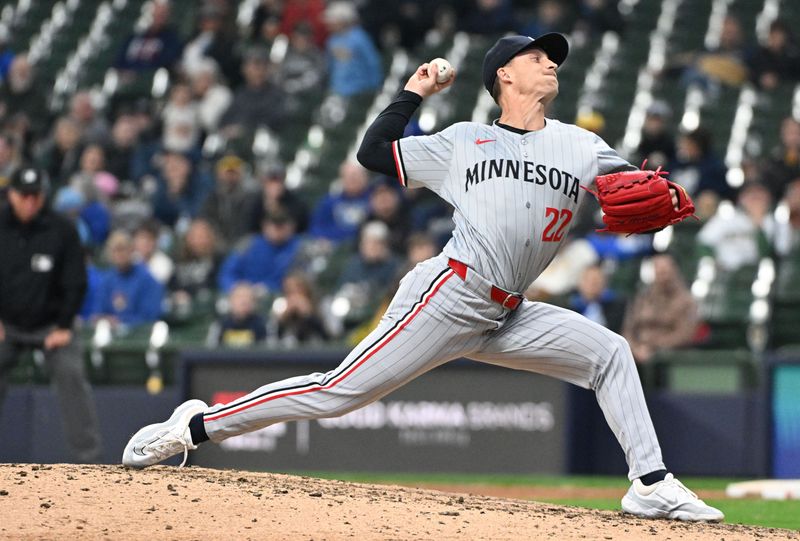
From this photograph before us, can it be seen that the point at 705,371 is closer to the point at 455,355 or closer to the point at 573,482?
the point at 573,482

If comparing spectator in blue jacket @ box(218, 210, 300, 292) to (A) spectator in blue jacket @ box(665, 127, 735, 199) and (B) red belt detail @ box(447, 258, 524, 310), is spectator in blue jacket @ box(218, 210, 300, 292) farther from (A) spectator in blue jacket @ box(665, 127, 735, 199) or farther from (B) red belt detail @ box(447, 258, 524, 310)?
(B) red belt detail @ box(447, 258, 524, 310)

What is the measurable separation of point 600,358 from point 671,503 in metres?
0.63

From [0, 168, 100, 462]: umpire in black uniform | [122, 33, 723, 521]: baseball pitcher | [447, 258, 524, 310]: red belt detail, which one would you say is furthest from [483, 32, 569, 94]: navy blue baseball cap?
[0, 168, 100, 462]: umpire in black uniform

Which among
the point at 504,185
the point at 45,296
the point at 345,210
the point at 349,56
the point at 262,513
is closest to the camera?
the point at 262,513

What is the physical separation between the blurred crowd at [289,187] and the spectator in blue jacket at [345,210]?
0.7 inches

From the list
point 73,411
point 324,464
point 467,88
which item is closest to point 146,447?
point 73,411

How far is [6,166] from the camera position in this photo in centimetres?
1530

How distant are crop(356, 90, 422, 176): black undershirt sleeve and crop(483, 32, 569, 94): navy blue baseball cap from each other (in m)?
0.33

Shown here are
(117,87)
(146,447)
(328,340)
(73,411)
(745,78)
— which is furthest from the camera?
(117,87)

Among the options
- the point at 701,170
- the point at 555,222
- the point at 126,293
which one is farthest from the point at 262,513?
the point at 701,170

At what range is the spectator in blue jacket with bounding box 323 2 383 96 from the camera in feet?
49.9

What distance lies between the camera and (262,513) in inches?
214

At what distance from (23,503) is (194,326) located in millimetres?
7086

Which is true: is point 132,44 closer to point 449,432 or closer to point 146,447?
point 449,432
